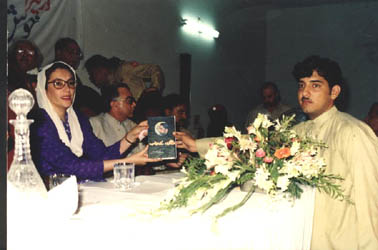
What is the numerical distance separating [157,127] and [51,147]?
2.07 feet

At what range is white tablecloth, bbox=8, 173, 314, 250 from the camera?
1.20 m

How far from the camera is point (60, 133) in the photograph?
8.15 ft

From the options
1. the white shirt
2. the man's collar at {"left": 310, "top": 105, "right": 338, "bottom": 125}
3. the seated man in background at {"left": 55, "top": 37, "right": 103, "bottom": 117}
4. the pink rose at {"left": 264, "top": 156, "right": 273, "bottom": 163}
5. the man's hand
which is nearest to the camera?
the pink rose at {"left": 264, "top": 156, "right": 273, "bottom": 163}

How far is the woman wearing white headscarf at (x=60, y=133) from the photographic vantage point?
236 centimetres

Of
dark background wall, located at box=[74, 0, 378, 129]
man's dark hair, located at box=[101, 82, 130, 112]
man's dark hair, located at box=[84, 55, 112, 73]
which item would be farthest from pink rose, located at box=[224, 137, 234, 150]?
dark background wall, located at box=[74, 0, 378, 129]

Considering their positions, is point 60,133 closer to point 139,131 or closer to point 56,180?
point 139,131

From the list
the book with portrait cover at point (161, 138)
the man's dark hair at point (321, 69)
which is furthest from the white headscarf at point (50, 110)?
the man's dark hair at point (321, 69)

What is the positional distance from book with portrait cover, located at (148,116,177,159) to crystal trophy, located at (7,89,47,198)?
109 centimetres

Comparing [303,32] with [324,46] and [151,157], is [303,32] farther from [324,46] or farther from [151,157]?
[151,157]

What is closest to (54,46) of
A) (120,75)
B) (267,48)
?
(120,75)

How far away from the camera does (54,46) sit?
4.32 m

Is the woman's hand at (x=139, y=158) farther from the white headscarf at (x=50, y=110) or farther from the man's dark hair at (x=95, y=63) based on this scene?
the man's dark hair at (x=95, y=63)

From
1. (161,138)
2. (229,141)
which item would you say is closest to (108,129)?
(161,138)

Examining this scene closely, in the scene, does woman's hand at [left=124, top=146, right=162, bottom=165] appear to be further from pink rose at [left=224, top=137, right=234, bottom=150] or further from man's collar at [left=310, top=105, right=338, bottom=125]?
man's collar at [left=310, top=105, right=338, bottom=125]
